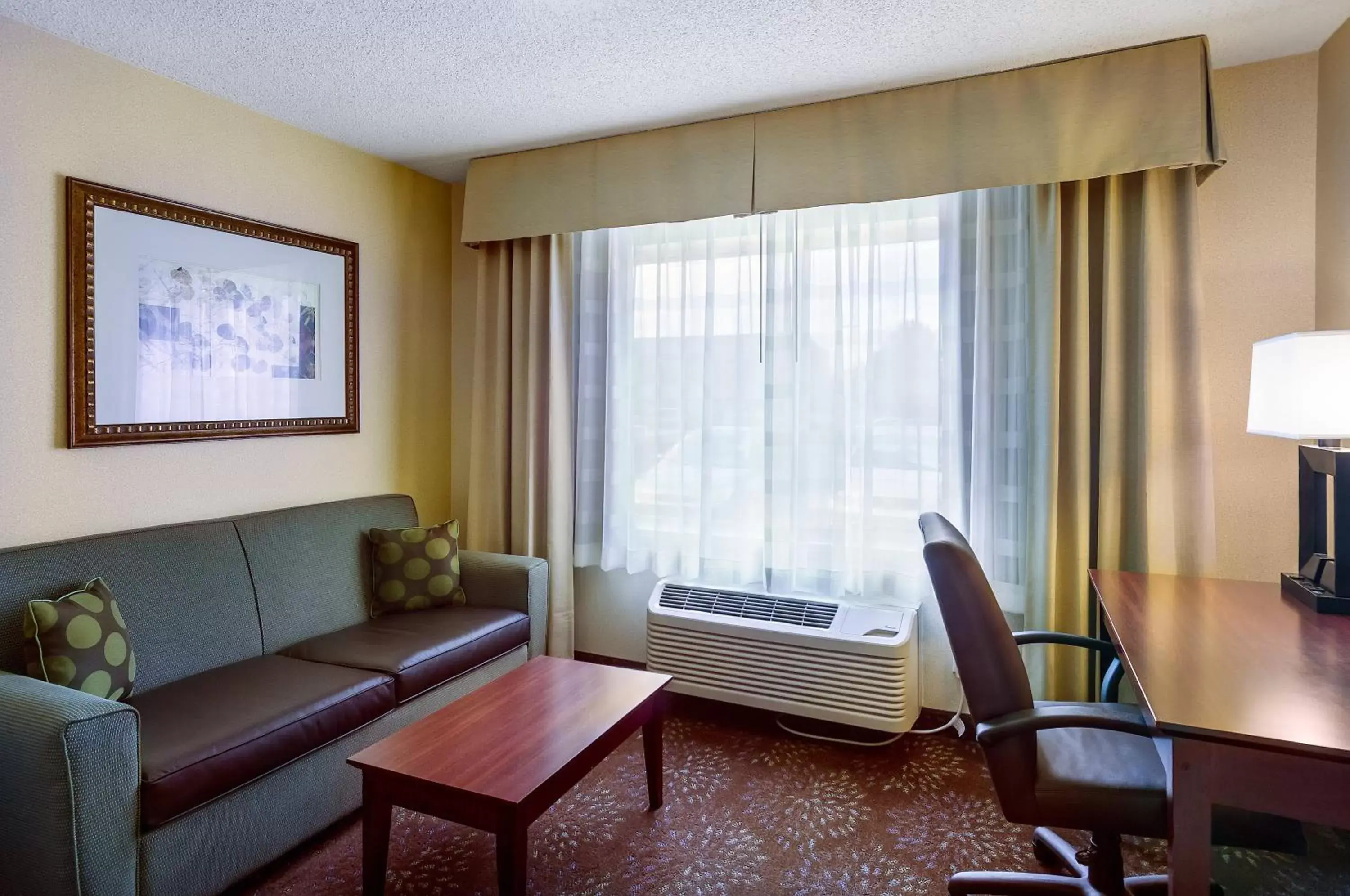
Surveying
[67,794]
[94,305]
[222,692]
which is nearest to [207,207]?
[94,305]

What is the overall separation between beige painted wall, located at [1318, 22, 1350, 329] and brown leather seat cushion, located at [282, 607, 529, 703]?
3088mm

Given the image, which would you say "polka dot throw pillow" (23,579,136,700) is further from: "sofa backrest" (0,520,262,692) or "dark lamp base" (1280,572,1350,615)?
"dark lamp base" (1280,572,1350,615)

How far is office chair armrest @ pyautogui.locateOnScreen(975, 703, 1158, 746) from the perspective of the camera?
1.46 metres

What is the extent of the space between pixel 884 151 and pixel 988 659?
1.98 meters

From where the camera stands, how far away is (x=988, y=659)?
5.18 ft

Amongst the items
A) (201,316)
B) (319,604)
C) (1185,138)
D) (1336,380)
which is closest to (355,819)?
(319,604)

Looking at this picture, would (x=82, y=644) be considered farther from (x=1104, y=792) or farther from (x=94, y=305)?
(x=1104, y=792)

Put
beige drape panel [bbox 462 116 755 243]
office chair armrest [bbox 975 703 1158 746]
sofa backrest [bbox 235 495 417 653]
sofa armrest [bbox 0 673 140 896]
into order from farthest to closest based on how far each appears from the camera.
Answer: beige drape panel [bbox 462 116 755 243], sofa backrest [bbox 235 495 417 653], sofa armrest [bbox 0 673 140 896], office chair armrest [bbox 975 703 1158 746]

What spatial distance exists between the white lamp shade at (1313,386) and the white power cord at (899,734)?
1.50 m

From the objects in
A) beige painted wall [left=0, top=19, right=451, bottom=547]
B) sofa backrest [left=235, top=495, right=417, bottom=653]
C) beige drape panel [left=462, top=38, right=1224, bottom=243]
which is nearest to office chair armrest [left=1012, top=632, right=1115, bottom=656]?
beige drape panel [left=462, top=38, right=1224, bottom=243]

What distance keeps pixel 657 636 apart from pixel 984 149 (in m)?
2.30

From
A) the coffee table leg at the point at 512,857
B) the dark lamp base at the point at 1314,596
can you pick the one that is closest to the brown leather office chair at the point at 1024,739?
the dark lamp base at the point at 1314,596

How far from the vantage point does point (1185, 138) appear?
2.33 m

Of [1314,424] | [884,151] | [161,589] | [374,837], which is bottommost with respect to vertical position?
[374,837]
